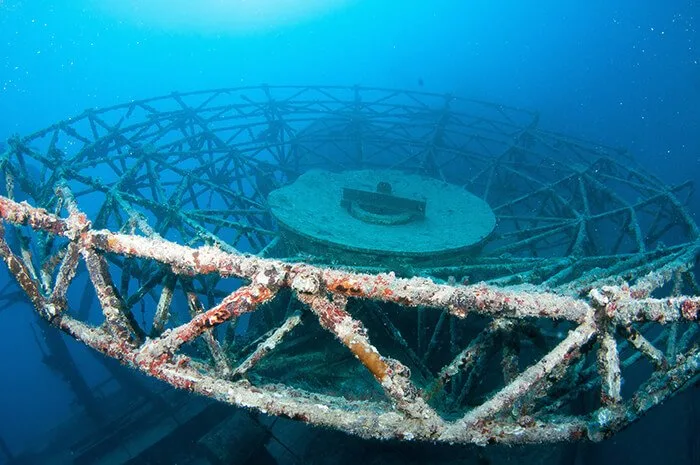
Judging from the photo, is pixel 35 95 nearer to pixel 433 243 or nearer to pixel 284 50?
pixel 284 50

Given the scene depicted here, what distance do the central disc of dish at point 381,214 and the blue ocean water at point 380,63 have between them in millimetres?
5269

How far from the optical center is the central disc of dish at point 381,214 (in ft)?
23.5

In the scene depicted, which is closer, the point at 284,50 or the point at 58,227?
the point at 58,227

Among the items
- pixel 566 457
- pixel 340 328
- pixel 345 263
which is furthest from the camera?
pixel 345 263

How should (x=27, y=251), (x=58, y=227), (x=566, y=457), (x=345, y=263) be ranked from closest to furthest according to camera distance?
(x=58, y=227), (x=27, y=251), (x=566, y=457), (x=345, y=263)

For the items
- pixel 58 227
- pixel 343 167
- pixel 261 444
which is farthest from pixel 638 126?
pixel 58 227

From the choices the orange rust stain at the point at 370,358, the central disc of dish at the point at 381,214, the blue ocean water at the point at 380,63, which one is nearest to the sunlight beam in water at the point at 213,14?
the blue ocean water at the point at 380,63

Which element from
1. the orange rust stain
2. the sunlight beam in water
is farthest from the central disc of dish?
the sunlight beam in water

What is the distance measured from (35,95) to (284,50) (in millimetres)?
81198

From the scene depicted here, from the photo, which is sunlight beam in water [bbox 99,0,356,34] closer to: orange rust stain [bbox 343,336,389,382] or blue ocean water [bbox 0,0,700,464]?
blue ocean water [bbox 0,0,700,464]

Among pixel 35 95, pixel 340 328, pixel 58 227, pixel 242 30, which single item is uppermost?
pixel 242 30

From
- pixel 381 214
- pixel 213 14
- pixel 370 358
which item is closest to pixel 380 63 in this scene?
pixel 381 214

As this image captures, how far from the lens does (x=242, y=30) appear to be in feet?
516

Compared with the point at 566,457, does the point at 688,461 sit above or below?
below
